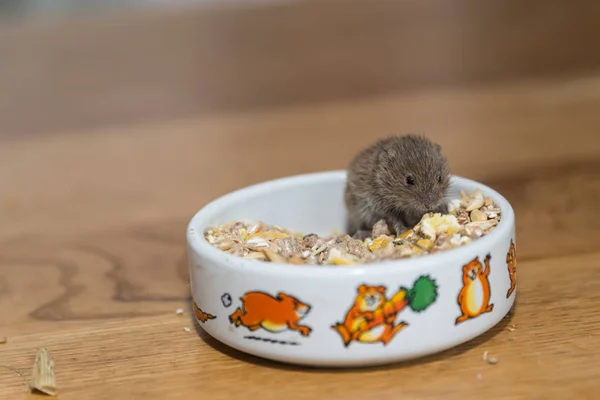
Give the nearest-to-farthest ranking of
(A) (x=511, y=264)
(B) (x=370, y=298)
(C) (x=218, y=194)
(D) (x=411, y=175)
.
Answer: (B) (x=370, y=298), (A) (x=511, y=264), (D) (x=411, y=175), (C) (x=218, y=194)

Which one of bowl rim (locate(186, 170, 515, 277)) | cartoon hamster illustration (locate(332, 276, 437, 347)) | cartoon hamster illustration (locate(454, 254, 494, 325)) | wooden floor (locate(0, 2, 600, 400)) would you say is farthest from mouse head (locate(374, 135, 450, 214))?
cartoon hamster illustration (locate(332, 276, 437, 347))

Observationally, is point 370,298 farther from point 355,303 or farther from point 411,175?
point 411,175

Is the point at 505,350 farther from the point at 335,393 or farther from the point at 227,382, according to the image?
the point at 227,382

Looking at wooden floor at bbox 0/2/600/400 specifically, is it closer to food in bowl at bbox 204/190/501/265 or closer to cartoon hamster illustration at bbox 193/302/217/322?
cartoon hamster illustration at bbox 193/302/217/322

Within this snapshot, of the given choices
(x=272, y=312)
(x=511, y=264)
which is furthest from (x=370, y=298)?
(x=511, y=264)

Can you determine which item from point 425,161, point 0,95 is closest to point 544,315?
point 425,161

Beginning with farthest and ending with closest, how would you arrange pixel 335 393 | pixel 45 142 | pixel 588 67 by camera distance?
pixel 588 67
pixel 45 142
pixel 335 393
